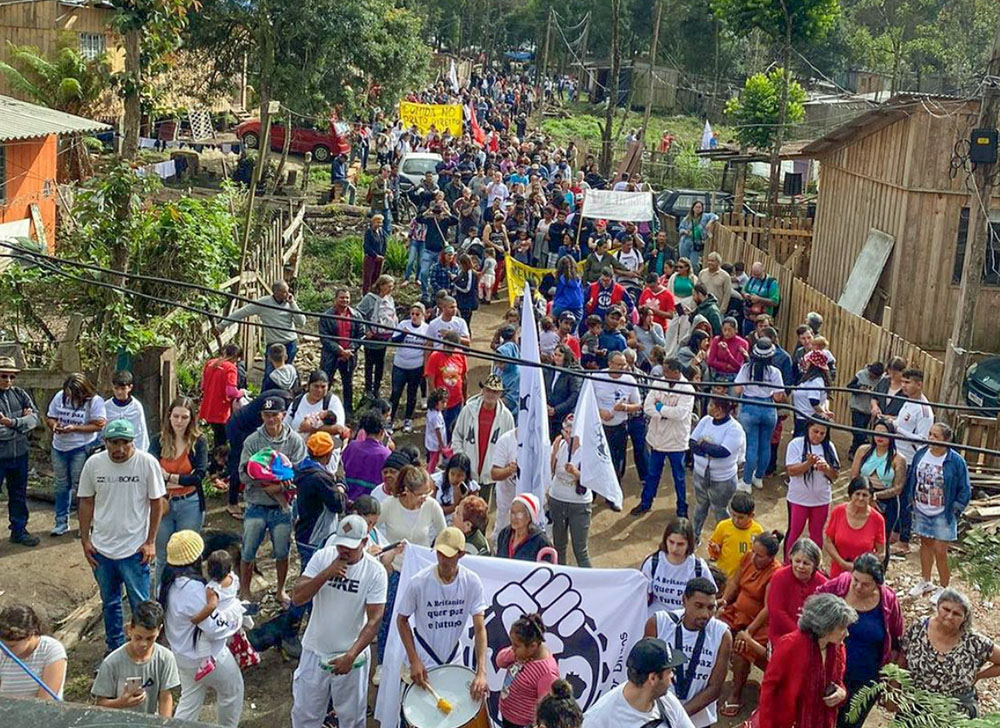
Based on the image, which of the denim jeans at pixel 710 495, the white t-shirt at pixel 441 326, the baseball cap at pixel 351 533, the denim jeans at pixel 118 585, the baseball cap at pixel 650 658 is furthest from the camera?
the white t-shirt at pixel 441 326

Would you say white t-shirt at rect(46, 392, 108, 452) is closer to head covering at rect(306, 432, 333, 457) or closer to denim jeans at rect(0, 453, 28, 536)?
denim jeans at rect(0, 453, 28, 536)

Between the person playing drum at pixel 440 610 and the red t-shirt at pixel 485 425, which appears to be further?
the red t-shirt at pixel 485 425

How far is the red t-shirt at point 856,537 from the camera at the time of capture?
8.80 metres

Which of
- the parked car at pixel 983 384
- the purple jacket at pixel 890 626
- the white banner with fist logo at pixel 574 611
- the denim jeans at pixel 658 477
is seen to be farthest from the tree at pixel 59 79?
the purple jacket at pixel 890 626

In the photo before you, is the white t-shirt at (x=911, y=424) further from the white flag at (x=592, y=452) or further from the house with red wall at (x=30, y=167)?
the house with red wall at (x=30, y=167)

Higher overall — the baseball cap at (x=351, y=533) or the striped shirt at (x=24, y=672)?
the baseball cap at (x=351, y=533)

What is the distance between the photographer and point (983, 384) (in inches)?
587

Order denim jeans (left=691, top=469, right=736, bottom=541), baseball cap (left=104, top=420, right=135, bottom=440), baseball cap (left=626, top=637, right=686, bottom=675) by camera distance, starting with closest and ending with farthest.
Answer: baseball cap (left=626, top=637, right=686, bottom=675), baseball cap (left=104, top=420, right=135, bottom=440), denim jeans (left=691, top=469, right=736, bottom=541)

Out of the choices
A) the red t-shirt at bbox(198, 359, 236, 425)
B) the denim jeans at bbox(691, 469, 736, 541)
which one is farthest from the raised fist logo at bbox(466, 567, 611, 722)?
the red t-shirt at bbox(198, 359, 236, 425)

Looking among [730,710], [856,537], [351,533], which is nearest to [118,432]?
[351,533]

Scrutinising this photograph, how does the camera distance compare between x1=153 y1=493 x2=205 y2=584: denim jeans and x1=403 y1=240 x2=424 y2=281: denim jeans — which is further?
x1=403 y1=240 x2=424 y2=281: denim jeans

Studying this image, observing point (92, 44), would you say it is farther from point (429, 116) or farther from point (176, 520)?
point (176, 520)

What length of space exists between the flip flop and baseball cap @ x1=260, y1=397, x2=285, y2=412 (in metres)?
3.99

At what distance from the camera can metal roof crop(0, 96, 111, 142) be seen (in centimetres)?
2008
